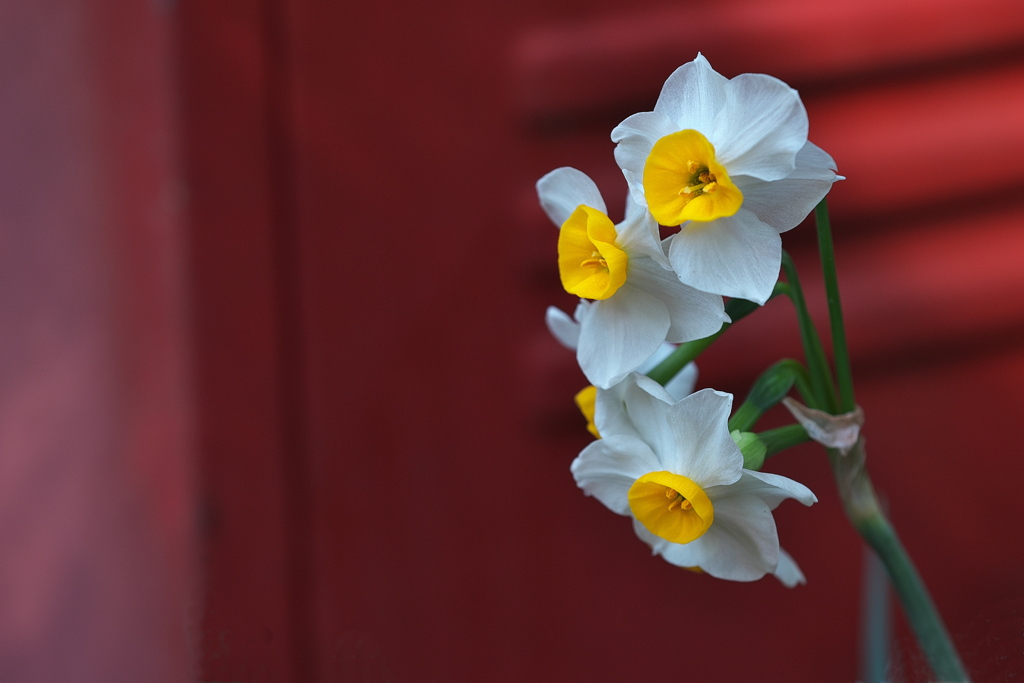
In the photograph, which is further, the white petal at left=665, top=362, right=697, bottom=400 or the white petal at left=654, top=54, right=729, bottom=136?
the white petal at left=665, top=362, right=697, bottom=400

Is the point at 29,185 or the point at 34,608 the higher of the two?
the point at 29,185

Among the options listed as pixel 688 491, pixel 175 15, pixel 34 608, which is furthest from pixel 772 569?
pixel 34 608

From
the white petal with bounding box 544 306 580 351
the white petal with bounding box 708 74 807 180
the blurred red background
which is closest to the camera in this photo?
the white petal with bounding box 708 74 807 180

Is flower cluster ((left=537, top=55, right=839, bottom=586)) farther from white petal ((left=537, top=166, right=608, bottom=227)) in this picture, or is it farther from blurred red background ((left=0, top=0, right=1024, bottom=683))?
blurred red background ((left=0, top=0, right=1024, bottom=683))

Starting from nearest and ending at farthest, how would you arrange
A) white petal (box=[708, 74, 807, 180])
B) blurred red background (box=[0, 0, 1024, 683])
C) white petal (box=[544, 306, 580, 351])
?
1. white petal (box=[708, 74, 807, 180])
2. white petal (box=[544, 306, 580, 351])
3. blurred red background (box=[0, 0, 1024, 683])

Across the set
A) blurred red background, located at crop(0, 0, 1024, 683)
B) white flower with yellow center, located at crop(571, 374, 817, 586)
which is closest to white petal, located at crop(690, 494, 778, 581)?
white flower with yellow center, located at crop(571, 374, 817, 586)

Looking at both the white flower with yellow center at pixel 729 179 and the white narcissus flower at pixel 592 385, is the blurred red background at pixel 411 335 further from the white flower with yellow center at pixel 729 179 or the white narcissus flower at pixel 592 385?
the white flower with yellow center at pixel 729 179

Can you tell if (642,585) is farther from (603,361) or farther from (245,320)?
(603,361)

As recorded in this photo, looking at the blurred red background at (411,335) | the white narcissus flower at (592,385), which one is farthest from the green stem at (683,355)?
the blurred red background at (411,335)
